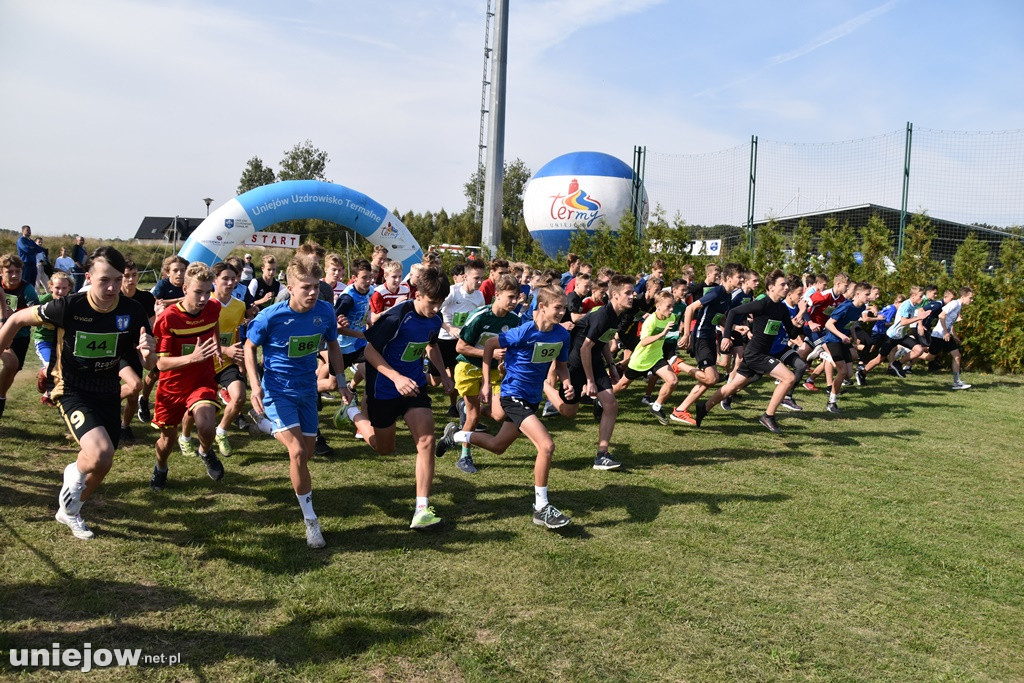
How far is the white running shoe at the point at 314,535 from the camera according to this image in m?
5.00

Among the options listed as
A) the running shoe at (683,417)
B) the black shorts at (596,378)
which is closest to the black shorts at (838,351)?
the running shoe at (683,417)

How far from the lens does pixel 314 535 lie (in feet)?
16.5

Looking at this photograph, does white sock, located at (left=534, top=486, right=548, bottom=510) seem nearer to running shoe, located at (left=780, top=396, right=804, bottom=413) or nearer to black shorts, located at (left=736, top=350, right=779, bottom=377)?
black shorts, located at (left=736, top=350, right=779, bottom=377)

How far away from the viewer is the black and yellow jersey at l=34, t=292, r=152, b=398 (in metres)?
4.98

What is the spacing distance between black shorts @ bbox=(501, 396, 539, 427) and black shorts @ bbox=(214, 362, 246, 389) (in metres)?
2.55

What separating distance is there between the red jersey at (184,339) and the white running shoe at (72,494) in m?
1.02

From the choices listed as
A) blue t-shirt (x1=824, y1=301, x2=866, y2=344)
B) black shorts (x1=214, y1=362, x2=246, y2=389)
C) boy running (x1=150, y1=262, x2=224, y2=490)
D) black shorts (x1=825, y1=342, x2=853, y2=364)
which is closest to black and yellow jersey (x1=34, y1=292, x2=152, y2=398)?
boy running (x1=150, y1=262, x2=224, y2=490)

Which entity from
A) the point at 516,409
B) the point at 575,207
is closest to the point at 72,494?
the point at 516,409

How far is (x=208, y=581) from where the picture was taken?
4.44 meters

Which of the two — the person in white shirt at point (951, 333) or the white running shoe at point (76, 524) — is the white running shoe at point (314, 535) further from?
the person in white shirt at point (951, 333)

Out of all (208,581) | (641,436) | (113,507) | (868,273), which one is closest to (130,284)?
(113,507)

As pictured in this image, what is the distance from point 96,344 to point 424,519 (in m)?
2.61

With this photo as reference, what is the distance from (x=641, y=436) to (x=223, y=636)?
5.94 metres

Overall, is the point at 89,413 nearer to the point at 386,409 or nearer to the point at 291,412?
the point at 291,412
